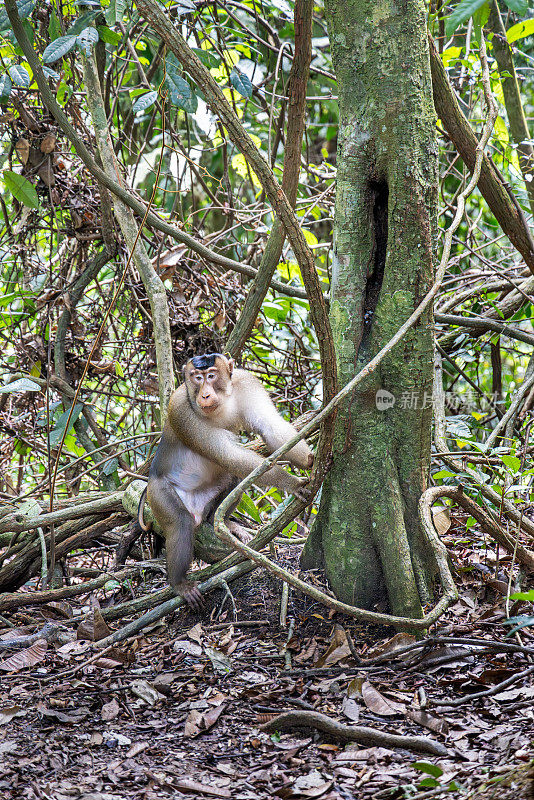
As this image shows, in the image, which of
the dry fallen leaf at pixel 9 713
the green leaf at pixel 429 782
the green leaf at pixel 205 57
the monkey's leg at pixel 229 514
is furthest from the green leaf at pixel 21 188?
the green leaf at pixel 429 782

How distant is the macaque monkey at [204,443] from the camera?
393 centimetres

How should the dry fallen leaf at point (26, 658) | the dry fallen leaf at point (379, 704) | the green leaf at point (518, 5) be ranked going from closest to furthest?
the green leaf at point (518, 5) → the dry fallen leaf at point (379, 704) → the dry fallen leaf at point (26, 658)

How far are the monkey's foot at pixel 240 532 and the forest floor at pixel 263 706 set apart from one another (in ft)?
1.87

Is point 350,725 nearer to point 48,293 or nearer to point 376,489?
point 376,489

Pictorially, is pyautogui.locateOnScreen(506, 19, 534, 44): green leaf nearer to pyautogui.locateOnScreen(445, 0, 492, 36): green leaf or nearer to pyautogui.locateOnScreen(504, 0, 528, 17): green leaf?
pyautogui.locateOnScreen(504, 0, 528, 17): green leaf

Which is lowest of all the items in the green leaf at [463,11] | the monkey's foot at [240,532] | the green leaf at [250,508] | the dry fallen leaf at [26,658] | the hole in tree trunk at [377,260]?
the dry fallen leaf at [26,658]

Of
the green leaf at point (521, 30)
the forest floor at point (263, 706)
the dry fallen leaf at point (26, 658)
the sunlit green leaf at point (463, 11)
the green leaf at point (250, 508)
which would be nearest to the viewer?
the sunlit green leaf at point (463, 11)

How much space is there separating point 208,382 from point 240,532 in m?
0.97

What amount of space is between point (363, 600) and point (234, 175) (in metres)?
5.95

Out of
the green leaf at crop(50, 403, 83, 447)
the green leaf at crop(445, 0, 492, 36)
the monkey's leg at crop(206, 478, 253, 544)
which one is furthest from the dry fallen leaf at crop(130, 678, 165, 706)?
the green leaf at crop(445, 0, 492, 36)

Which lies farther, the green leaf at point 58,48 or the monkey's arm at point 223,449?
the monkey's arm at point 223,449

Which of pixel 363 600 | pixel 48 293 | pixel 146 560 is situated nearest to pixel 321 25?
pixel 48 293

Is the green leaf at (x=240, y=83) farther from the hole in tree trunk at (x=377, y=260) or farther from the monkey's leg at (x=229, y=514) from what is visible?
the monkey's leg at (x=229, y=514)

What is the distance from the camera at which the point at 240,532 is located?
444cm
